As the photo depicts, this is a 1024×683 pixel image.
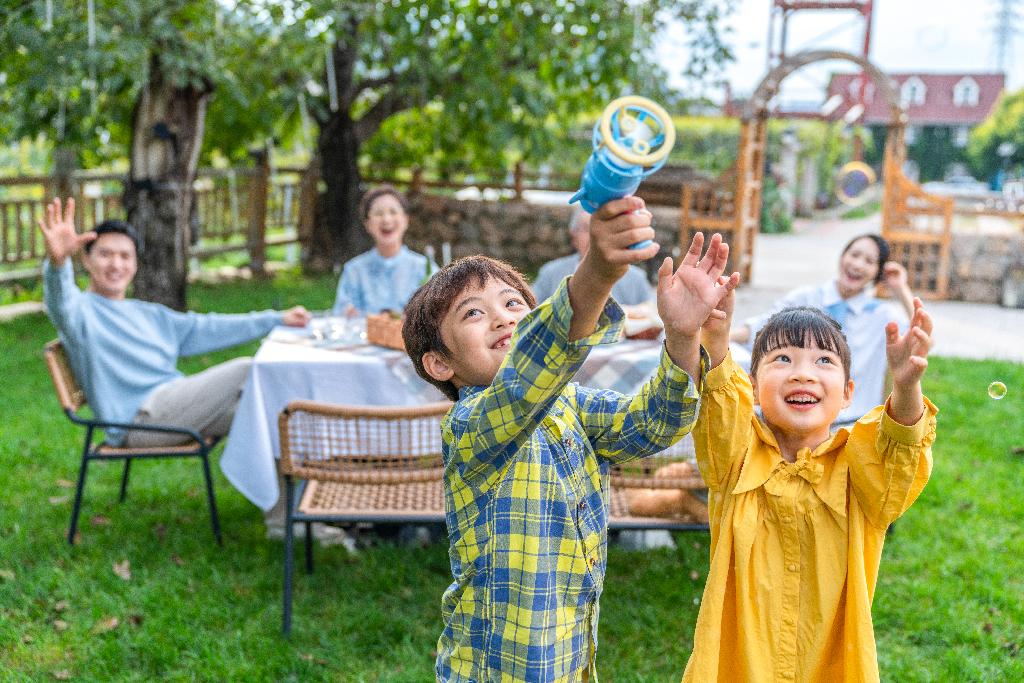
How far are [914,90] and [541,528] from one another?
5466 centimetres

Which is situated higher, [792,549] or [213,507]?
[792,549]

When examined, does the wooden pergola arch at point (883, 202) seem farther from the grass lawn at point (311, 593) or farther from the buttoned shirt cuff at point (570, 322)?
the buttoned shirt cuff at point (570, 322)

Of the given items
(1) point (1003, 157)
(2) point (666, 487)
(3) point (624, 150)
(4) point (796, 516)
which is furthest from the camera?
(1) point (1003, 157)

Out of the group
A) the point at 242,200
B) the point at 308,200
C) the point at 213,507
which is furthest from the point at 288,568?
the point at 308,200

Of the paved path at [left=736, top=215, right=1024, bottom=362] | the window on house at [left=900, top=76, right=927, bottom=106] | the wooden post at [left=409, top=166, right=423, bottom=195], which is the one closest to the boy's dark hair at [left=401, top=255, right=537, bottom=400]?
the paved path at [left=736, top=215, right=1024, bottom=362]

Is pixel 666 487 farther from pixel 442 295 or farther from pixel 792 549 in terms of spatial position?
pixel 442 295

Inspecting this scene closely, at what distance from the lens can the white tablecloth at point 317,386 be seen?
3.98 m

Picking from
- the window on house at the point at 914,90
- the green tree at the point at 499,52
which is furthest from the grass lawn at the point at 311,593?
the window on house at the point at 914,90

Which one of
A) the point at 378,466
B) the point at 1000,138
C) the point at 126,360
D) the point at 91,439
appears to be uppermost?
the point at 1000,138

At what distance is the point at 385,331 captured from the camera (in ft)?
13.9

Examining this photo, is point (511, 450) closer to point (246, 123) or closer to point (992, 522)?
point (992, 522)

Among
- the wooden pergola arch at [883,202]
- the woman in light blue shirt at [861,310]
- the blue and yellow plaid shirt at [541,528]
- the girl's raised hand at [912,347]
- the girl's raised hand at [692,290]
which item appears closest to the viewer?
the girl's raised hand at [692,290]

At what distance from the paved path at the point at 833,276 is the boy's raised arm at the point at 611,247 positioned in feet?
25.2

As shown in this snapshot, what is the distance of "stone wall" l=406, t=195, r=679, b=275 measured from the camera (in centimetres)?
1271
